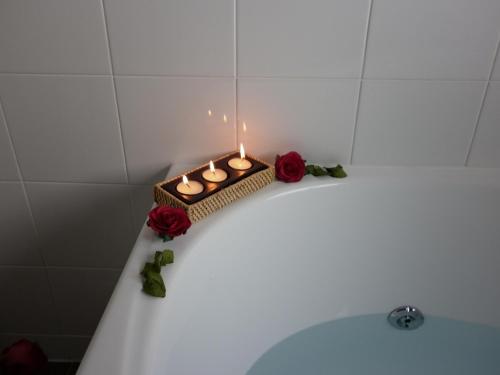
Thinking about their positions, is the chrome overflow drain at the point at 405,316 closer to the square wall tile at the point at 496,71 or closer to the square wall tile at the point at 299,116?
the square wall tile at the point at 299,116

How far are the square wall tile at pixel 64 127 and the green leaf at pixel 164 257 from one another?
374mm

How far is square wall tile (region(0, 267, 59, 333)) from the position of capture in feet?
4.02

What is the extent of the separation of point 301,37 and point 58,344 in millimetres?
1076

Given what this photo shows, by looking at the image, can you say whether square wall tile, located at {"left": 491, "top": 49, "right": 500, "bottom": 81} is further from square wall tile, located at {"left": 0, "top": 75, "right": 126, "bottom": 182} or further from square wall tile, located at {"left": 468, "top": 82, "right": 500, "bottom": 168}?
square wall tile, located at {"left": 0, "top": 75, "right": 126, "bottom": 182}

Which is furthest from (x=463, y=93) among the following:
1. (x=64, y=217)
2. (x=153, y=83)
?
(x=64, y=217)

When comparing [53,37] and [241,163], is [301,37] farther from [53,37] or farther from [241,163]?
[53,37]

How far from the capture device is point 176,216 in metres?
0.83

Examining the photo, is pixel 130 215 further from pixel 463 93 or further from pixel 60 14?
pixel 463 93

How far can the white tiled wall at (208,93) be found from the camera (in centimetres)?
92

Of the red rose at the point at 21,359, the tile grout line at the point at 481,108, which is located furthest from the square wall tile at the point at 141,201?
the tile grout line at the point at 481,108

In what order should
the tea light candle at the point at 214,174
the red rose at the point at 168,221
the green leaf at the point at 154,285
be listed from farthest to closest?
the tea light candle at the point at 214,174 → the red rose at the point at 168,221 → the green leaf at the point at 154,285

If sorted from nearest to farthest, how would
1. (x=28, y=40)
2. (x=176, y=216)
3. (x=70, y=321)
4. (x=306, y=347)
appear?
1. (x=176, y=216)
2. (x=28, y=40)
3. (x=306, y=347)
4. (x=70, y=321)

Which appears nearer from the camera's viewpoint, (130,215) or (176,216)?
(176,216)

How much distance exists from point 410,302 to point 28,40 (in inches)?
41.1
